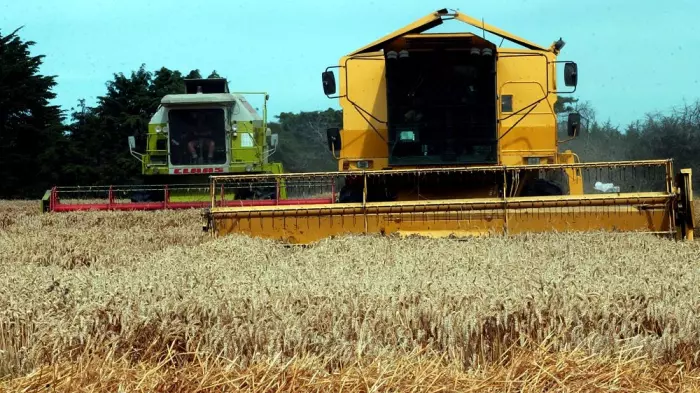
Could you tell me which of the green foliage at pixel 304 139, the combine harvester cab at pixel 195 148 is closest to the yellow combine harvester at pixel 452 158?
the combine harvester cab at pixel 195 148

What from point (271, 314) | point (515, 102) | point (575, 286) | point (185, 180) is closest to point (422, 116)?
point (515, 102)

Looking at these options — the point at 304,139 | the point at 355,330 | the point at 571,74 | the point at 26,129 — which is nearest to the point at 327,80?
the point at 571,74

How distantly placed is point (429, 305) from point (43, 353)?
5.42ft

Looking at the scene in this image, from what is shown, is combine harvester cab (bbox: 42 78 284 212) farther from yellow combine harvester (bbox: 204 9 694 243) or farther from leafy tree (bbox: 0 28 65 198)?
leafy tree (bbox: 0 28 65 198)

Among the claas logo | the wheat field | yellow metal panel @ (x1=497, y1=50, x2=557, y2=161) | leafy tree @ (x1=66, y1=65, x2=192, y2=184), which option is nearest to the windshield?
the claas logo

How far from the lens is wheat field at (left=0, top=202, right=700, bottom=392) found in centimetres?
316

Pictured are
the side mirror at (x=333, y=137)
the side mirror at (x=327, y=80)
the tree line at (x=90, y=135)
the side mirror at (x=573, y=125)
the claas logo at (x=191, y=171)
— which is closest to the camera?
the side mirror at (x=327, y=80)

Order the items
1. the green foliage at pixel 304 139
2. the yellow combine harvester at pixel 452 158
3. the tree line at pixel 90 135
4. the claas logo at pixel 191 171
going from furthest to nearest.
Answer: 1. the green foliage at pixel 304 139
2. the tree line at pixel 90 135
3. the claas logo at pixel 191 171
4. the yellow combine harvester at pixel 452 158

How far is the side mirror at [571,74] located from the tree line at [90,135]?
1782 centimetres

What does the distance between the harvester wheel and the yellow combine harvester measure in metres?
0.01

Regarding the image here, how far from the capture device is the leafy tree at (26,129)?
28.6 meters

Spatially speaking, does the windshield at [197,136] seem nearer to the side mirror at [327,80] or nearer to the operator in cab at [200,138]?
the operator in cab at [200,138]

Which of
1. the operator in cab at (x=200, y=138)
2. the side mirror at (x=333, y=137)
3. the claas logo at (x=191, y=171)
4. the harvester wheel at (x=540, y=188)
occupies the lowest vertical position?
the harvester wheel at (x=540, y=188)

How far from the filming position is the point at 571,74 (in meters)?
9.03
